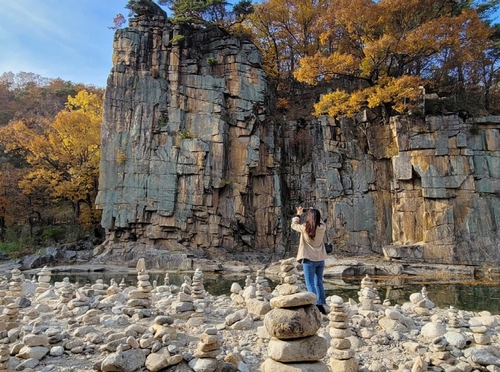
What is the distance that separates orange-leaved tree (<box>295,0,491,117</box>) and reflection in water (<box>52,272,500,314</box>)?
1222cm

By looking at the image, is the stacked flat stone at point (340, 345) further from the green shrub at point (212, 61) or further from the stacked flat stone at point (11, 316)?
the green shrub at point (212, 61)

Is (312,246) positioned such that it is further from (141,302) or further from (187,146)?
(187,146)

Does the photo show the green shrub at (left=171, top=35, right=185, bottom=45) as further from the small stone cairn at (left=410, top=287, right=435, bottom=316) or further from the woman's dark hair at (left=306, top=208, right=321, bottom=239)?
the woman's dark hair at (left=306, top=208, right=321, bottom=239)

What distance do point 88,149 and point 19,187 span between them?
567 centimetres

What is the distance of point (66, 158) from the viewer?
29609mm

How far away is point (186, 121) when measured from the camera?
2688 cm

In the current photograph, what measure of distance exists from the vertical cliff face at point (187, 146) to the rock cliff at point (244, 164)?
0.24 feet

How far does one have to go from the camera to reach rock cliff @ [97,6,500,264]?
2247 centimetres

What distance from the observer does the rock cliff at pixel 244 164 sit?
73.7 feet

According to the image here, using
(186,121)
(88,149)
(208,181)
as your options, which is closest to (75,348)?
(208,181)

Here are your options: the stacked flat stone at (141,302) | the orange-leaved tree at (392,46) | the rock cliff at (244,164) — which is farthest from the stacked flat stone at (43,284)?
the orange-leaved tree at (392,46)

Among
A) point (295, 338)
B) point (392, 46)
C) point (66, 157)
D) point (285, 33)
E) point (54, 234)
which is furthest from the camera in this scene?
point (285, 33)

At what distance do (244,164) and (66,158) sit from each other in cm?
1420

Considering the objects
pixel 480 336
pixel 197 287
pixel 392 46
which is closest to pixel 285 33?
pixel 392 46
